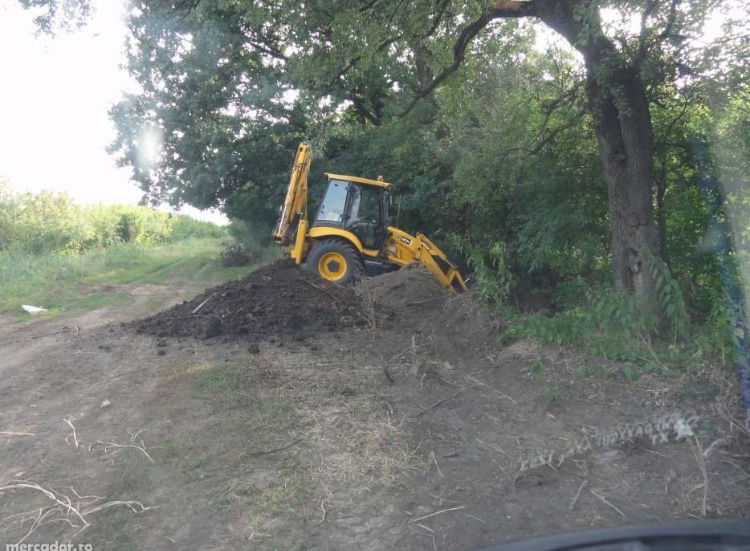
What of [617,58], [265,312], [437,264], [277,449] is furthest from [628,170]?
[437,264]

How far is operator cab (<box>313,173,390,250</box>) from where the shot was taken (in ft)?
48.1

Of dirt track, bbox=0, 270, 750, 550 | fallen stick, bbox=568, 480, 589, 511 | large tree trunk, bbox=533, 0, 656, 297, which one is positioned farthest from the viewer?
large tree trunk, bbox=533, 0, 656, 297

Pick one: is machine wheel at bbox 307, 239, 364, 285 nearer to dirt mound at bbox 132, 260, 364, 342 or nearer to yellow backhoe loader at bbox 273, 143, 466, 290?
yellow backhoe loader at bbox 273, 143, 466, 290

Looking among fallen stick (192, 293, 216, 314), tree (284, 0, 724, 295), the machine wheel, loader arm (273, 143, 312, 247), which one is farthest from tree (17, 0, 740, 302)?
fallen stick (192, 293, 216, 314)

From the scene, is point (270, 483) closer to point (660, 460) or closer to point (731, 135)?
point (660, 460)

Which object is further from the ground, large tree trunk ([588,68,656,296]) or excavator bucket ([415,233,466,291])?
large tree trunk ([588,68,656,296])

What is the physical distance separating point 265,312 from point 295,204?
6285 millimetres

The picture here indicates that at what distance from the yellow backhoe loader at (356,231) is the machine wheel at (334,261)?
2cm

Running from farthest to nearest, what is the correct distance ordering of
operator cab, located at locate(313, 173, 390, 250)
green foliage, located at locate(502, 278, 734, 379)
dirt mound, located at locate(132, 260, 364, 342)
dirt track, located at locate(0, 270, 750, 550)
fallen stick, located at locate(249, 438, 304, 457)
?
operator cab, located at locate(313, 173, 390, 250) → dirt mound, located at locate(132, 260, 364, 342) → green foliage, located at locate(502, 278, 734, 379) → fallen stick, located at locate(249, 438, 304, 457) → dirt track, located at locate(0, 270, 750, 550)

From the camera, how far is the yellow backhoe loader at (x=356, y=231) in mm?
14406

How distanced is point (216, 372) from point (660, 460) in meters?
4.52

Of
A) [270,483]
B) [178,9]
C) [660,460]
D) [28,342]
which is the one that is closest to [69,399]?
[270,483]

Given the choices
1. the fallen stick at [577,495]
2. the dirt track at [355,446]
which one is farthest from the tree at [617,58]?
the fallen stick at [577,495]

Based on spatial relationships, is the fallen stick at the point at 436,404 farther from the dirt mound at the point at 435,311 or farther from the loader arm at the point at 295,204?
the loader arm at the point at 295,204
